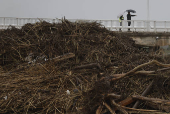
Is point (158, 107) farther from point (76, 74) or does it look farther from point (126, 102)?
point (76, 74)

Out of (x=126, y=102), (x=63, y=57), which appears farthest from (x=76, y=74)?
(x=126, y=102)

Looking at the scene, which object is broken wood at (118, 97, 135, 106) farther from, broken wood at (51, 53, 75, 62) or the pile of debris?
broken wood at (51, 53, 75, 62)

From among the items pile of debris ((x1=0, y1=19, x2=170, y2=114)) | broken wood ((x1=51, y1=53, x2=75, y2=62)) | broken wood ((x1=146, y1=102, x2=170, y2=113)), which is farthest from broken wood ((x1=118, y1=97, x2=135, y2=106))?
broken wood ((x1=51, y1=53, x2=75, y2=62))

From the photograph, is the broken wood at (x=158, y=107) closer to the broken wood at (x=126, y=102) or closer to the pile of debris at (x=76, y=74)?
the pile of debris at (x=76, y=74)

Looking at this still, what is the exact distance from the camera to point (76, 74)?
3834 millimetres

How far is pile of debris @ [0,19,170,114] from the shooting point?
2281 mm

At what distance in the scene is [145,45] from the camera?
855 centimetres

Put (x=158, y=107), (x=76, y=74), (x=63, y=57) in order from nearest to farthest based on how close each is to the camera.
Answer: (x=158, y=107), (x=76, y=74), (x=63, y=57)

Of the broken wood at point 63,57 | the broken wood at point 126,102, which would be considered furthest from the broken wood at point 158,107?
the broken wood at point 63,57

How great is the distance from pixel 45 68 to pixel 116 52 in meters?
2.73

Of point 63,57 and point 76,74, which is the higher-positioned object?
point 63,57

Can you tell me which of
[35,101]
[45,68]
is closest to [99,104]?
[35,101]

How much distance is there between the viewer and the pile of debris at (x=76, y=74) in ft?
7.48

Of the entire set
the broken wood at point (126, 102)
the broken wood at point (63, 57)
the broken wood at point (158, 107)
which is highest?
the broken wood at point (63, 57)
